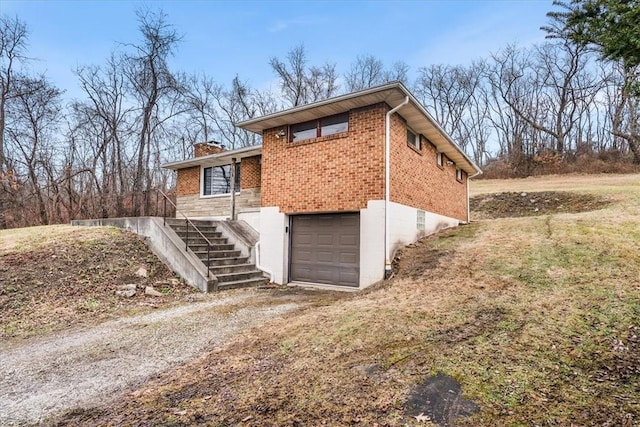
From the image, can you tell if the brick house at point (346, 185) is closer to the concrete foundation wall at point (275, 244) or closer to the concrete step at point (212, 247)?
the concrete foundation wall at point (275, 244)

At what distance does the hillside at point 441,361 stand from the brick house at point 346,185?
218cm

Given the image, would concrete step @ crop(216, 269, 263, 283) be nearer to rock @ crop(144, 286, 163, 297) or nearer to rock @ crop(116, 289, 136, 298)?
rock @ crop(144, 286, 163, 297)

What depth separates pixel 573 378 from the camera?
2.88 m

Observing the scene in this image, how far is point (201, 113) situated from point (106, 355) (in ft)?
79.8

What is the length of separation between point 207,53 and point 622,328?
23809 millimetres

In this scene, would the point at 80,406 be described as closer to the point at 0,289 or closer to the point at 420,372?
the point at 420,372

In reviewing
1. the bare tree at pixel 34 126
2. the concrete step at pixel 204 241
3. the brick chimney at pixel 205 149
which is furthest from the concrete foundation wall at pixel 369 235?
the bare tree at pixel 34 126

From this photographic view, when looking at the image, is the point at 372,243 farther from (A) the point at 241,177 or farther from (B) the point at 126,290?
(A) the point at 241,177

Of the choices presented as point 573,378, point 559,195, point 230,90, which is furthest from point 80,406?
point 230,90

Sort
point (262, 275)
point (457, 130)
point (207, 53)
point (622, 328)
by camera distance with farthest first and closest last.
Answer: point (457, 130) < point (207, 53) < point (262, 275) < point (622, 328)

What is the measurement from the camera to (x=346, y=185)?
827 cm

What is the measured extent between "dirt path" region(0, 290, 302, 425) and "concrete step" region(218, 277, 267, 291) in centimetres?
162

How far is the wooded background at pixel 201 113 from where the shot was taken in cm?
1841

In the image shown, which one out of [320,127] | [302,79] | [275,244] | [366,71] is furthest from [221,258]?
[366,71]
